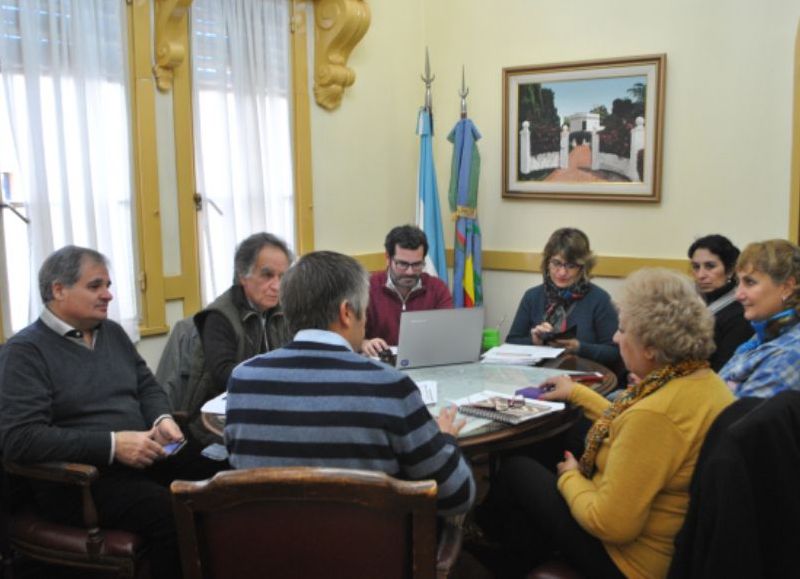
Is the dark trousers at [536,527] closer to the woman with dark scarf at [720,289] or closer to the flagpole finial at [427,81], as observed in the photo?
the woman with dark scarf at [720,289]

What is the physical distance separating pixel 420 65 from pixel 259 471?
3994mm

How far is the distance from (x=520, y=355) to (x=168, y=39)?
6.86 ft

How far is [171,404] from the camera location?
2699mm

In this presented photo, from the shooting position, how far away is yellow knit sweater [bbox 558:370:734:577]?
5.29 ft

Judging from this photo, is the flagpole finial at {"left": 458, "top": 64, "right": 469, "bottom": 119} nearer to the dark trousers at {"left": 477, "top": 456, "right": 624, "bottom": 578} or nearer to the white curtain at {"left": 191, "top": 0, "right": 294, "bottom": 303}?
the white curtain at {"left": 191, "top": 0, "right": 294, "bottom": 303}

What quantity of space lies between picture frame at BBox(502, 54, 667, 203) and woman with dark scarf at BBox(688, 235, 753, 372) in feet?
3.42

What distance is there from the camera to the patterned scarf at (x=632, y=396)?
67.2 inches

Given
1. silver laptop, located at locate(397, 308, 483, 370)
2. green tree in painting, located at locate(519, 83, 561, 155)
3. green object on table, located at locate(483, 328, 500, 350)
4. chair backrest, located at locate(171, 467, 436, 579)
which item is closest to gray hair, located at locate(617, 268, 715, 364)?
chair backrest, located at locate(171, 467, 436, 579)

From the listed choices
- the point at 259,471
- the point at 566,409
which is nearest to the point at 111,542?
the point at 259,471

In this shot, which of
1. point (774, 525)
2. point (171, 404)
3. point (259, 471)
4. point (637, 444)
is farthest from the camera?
point (171, 404)

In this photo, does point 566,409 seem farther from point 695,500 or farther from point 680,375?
point 695,500

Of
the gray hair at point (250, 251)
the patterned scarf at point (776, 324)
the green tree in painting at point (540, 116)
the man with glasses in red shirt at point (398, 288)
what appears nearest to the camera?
the patterned scarf at point (776, 324)

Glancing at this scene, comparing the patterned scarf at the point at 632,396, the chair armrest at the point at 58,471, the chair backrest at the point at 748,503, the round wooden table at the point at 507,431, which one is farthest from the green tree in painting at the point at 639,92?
the chair armrest at the point at 58,471

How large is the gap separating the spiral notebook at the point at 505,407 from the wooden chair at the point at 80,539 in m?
0.96
